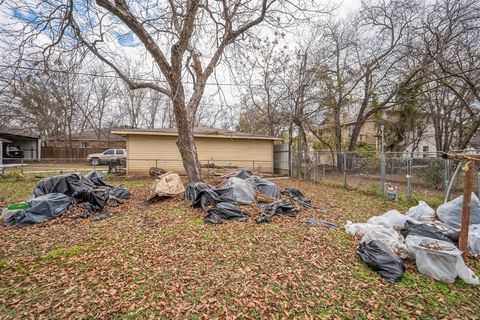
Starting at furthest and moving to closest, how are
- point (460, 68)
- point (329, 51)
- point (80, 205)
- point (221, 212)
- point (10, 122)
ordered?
1. point (10, 122)
2. point (329, 51)
3. point (460, 68)
4. point (80, 205)
5. point (221, 212)

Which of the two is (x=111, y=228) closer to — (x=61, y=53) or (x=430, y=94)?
(x=61, y=53)

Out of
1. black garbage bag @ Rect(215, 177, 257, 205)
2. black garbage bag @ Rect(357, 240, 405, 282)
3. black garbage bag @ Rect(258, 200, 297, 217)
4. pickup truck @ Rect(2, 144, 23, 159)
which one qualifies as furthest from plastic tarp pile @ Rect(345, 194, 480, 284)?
pickup truck @ Rect(2, 144, 23, 159)

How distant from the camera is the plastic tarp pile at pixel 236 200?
16.7 ft

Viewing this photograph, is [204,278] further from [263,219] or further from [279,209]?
[279,209]

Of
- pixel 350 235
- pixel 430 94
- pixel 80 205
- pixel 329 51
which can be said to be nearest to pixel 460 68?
pixel 430 94

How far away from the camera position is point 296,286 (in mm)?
2701

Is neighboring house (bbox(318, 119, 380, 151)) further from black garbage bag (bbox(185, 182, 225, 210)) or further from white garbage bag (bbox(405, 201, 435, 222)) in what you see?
black garbage bag (bbox(185, 182, 225, 210))

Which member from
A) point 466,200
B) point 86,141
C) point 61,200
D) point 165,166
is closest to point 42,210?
point 61,200

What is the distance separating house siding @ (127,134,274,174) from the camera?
13000 mm

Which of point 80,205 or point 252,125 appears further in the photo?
point 252,125

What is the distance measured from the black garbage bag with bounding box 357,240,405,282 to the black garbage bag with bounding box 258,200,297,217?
2.22 m

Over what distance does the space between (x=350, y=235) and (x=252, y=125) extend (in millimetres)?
18651

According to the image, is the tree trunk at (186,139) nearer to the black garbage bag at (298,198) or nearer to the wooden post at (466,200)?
the black garbage bag at (298,198)

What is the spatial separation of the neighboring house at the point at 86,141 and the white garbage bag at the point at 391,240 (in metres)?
28.3
